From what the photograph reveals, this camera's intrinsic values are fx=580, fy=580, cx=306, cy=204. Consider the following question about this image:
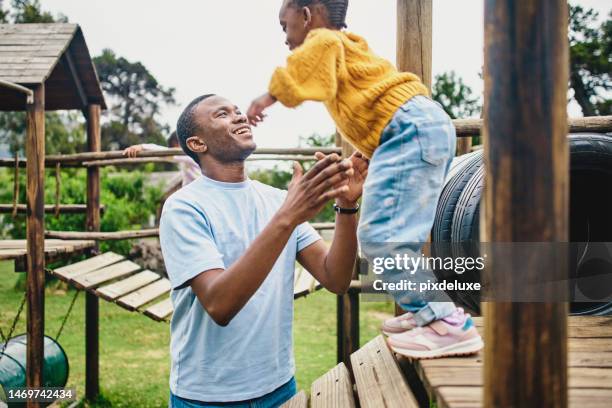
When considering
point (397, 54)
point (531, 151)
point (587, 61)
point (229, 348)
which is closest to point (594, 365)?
point (531, 151)

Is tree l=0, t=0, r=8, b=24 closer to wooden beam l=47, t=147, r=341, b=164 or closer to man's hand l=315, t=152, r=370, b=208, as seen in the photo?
wooden beam l=47, t=147, r=341, b=164

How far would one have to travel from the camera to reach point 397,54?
2.81 meters

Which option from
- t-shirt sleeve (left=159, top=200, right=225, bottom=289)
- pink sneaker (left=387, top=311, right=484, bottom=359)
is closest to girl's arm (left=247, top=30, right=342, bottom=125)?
t-shirt sleeve (left=159, top=200, right=225, bottom=289)

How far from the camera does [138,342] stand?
24.7ft

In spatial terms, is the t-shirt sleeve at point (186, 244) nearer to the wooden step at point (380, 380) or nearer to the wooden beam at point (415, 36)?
the wooden step at point (380, 380)

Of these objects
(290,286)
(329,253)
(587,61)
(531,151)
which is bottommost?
(290,286)

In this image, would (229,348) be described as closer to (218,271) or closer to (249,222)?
(218,271)

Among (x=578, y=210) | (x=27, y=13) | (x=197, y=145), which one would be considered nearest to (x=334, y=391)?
(x=197, y=145)

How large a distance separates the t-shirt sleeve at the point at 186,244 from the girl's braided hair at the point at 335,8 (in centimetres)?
79

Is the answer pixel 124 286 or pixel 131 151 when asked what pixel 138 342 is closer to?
pixel 124 286

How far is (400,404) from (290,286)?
0.67 m

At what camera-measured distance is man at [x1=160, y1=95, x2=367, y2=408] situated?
1731 millimetres

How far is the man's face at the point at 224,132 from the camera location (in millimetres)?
2211

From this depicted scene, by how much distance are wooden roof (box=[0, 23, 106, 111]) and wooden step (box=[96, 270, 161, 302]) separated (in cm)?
169
